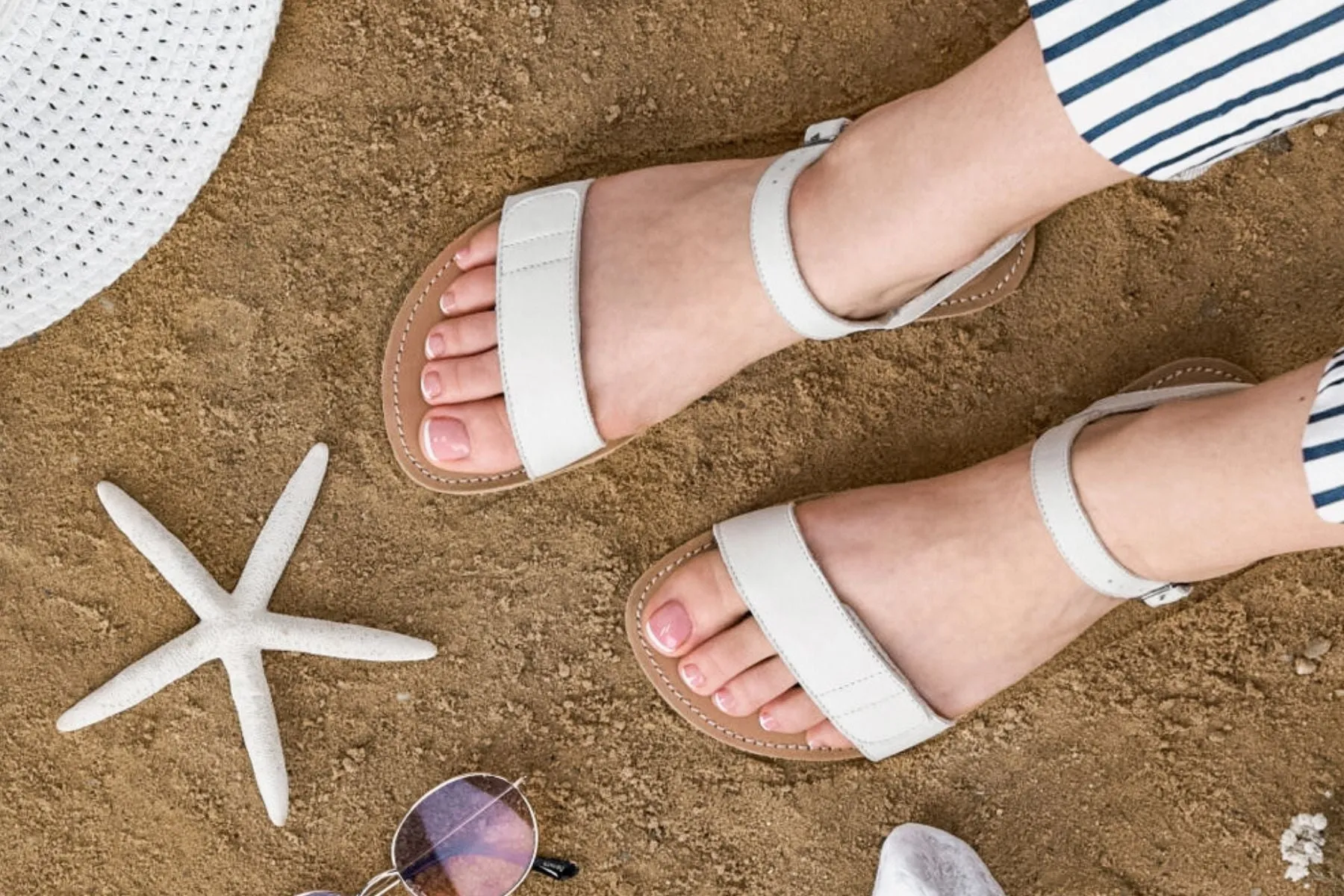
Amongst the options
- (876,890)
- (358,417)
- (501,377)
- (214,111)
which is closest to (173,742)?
(358,417)

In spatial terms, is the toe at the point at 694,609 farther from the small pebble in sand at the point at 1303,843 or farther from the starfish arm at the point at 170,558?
the small pebble in sand at the point at 1303,843

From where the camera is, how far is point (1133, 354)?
113 centimetres

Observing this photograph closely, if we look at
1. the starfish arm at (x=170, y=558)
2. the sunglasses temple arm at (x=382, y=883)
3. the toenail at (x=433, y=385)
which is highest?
the toenail at (x=433, y=385)

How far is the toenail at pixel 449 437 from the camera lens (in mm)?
1075

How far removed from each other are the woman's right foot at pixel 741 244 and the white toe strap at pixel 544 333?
0.02 meters

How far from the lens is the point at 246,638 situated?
107 centimetres

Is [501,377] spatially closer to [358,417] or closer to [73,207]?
[358,417]

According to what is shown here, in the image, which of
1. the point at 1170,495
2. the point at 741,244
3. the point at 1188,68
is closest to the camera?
the point at 1188,68

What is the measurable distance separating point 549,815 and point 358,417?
1.46ft

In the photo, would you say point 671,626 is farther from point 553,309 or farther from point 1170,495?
point 1170,495

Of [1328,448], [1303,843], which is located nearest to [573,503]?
[1328,448]

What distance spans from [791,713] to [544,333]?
17.3 inches

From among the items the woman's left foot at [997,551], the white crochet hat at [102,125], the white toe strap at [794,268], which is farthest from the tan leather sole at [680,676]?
the white crochet hat at [102,125]

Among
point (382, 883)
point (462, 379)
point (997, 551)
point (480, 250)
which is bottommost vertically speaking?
point (382, 883)
